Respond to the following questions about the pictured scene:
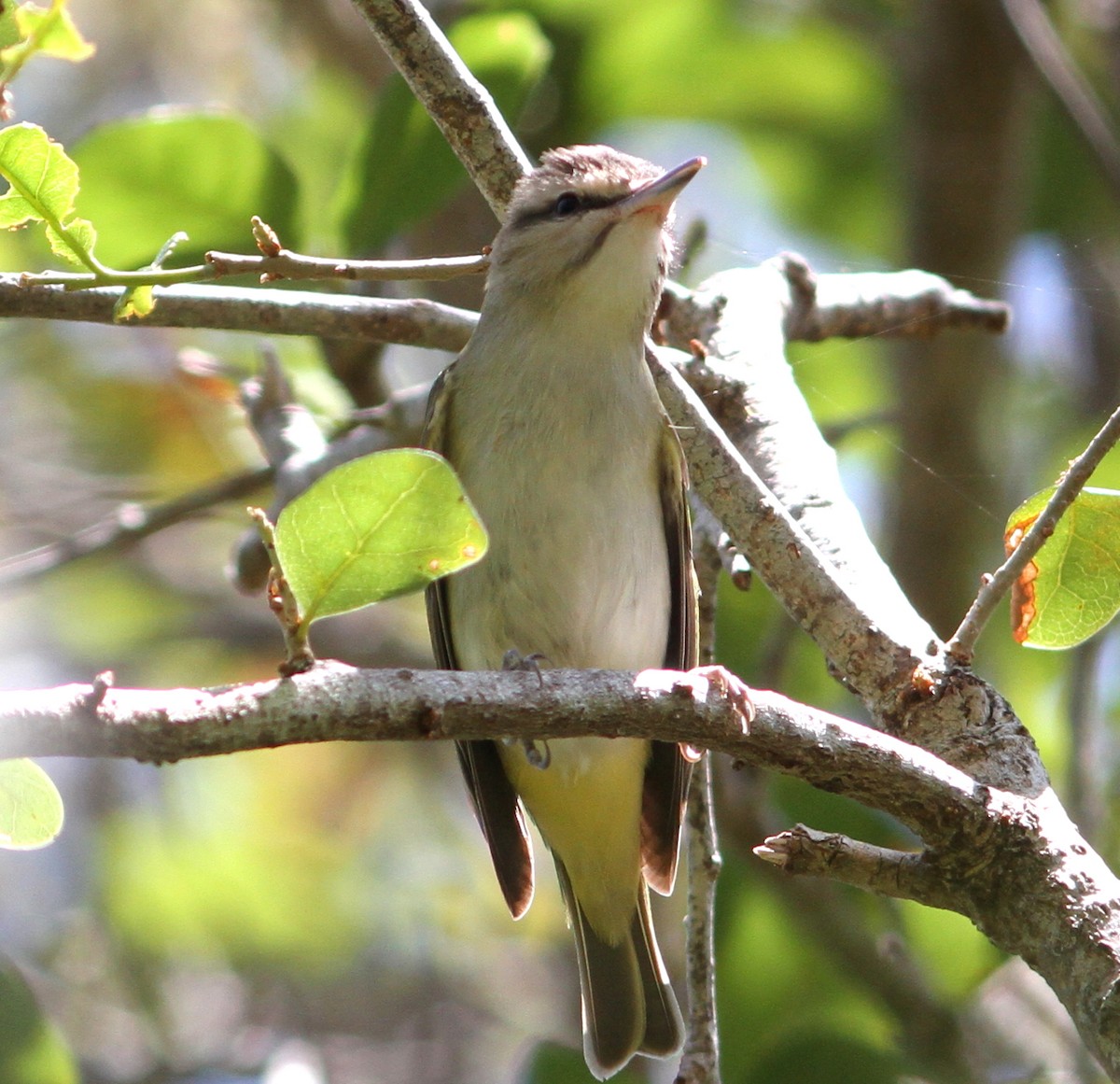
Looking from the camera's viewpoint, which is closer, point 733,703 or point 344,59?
point 733,703

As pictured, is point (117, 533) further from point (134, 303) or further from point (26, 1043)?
point (134, 303)

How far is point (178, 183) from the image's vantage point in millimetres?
3861

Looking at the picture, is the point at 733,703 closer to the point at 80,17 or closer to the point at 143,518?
the point at 143,518

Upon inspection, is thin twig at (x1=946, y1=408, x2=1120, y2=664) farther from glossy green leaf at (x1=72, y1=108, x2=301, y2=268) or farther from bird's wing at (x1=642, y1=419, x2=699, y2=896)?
glossy green leaf at (x1=72, y1=108, x2=301, y2=268)

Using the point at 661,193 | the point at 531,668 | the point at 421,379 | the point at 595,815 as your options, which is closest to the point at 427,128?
the point at 661,193

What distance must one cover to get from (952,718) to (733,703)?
1.73 feet

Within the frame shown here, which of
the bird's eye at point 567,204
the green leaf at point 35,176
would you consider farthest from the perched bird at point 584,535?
the green leaf at point 35,176

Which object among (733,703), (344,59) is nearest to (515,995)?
(344,59)

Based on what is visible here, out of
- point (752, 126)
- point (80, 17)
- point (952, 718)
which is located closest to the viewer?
point (952, 718)

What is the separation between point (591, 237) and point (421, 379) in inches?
126

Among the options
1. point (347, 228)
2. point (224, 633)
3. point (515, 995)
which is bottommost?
point (515, 995)

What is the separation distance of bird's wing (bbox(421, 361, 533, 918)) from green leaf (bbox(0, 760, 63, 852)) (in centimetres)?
183

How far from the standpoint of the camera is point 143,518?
13.8ft

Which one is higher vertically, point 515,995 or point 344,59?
point 344,59
